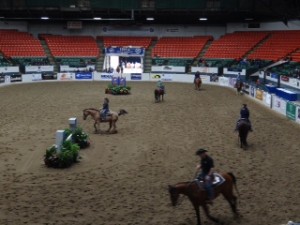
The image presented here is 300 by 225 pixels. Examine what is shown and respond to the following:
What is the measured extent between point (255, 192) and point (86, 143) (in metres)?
8.39

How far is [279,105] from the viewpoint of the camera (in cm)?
2864

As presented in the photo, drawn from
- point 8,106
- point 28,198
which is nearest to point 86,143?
point 28,198

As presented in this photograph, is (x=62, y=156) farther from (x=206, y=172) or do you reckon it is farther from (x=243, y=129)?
(x=243, y=129)

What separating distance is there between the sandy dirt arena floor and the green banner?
0.60m

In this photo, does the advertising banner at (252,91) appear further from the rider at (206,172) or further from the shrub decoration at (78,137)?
the rider at (206,172)

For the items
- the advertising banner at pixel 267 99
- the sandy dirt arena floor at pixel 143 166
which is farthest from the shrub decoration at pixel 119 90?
the advertising banner at pixel 267 99

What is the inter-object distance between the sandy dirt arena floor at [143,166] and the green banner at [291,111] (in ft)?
1.97

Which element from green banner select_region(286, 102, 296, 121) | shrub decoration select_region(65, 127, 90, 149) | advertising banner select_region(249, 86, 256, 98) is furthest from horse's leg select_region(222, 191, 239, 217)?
advertising banner select_region(249, 86, 256, 98)

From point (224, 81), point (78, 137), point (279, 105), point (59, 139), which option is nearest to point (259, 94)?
point (279, 105)

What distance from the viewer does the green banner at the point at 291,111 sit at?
25.4 m

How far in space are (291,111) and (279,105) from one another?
9.34 ft

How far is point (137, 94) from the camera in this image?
3769 centimetres

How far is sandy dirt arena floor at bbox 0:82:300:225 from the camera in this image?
11.9 m

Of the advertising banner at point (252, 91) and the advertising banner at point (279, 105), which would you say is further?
the advertising banner at point (252, 91)
